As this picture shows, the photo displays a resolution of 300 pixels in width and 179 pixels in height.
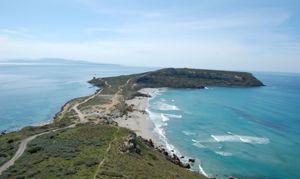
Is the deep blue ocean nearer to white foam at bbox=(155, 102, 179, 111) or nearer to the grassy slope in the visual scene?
white foam at bbox=(155, 102, 179, 111)

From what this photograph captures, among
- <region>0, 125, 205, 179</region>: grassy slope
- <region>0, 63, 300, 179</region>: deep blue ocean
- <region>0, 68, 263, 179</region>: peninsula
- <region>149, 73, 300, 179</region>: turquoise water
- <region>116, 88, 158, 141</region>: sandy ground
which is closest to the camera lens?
<region>0, 125, 205, 179</region>: grassy slope

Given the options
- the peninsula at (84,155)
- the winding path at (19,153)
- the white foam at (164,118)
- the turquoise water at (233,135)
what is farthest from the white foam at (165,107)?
the winding path at (19,153)

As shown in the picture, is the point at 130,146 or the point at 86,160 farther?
the point at 130,146

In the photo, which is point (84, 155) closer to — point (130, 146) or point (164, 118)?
point (130, 146)

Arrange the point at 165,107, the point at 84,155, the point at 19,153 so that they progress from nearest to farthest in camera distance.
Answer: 1. the point at 84,155
2. the point at 19,153
3. the point at 165,107

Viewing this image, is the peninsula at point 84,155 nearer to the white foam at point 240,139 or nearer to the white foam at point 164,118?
the white foam at point 164,118

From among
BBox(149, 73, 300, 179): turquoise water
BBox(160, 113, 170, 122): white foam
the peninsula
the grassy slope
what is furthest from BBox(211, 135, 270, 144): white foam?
the grassy slope

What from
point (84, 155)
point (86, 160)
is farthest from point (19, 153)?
point (86, 160)
